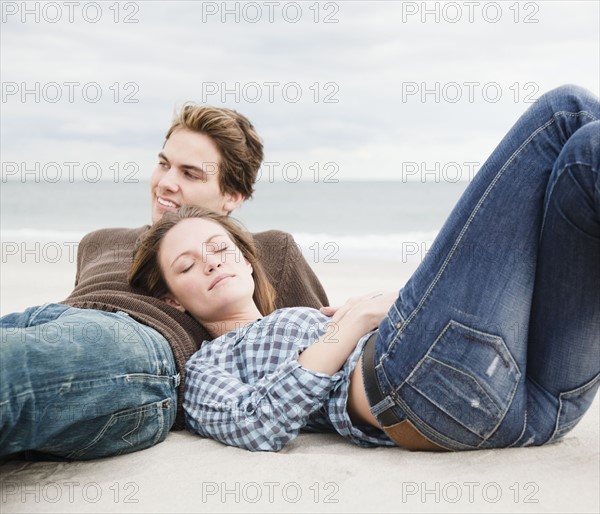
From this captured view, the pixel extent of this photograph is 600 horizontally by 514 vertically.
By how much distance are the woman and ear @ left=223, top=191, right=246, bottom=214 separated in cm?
168

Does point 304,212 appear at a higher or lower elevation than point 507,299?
lower

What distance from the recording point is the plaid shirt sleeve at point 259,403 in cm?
230

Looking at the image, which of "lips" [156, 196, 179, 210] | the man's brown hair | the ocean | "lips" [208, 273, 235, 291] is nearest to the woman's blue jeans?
"lips" [208, 273, 235, 291]

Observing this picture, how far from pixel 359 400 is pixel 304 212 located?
18.2 metres

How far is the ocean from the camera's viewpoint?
45.2 feet

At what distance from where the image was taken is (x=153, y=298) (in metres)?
2.89

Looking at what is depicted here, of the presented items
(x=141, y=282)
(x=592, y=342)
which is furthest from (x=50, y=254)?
(x=592, y=342)

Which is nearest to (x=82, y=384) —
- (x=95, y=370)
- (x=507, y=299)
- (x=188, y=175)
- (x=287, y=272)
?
(x=95, y=370)

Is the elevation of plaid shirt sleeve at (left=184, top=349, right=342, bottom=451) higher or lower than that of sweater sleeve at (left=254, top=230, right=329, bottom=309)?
lower

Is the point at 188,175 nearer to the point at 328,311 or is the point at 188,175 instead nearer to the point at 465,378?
the point at 328,311

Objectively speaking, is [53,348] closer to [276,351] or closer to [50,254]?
[276,351]

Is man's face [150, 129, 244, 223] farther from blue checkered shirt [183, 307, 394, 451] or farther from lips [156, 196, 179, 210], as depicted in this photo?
blue checkered shirt [183, 307, 394, 451]

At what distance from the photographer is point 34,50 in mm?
15227

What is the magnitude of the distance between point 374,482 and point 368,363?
13.9 inches
